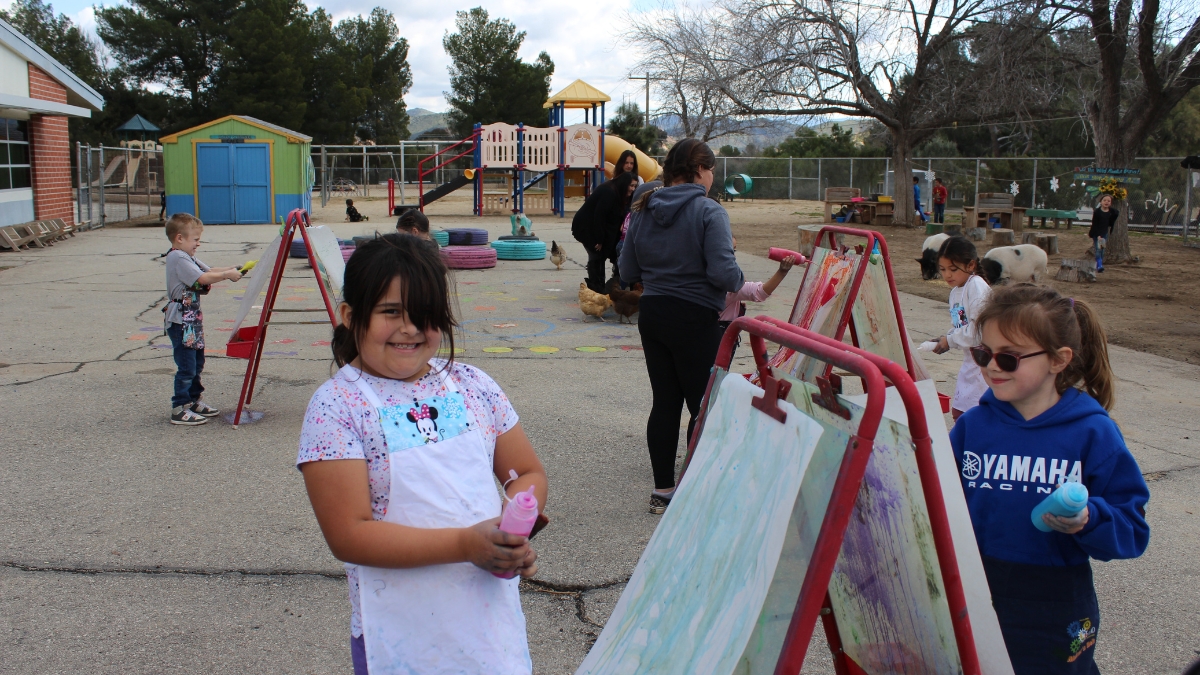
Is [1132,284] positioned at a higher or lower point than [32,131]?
lower

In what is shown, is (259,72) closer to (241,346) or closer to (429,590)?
(241,346)

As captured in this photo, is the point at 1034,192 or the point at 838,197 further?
the point at 838,197

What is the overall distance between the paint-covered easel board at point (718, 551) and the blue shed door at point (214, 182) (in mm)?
23592

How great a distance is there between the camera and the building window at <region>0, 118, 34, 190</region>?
16.8 m

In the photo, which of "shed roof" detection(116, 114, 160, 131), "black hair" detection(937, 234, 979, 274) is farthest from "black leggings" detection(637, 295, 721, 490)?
"shed roof" detection(116, 114, 160, 131)

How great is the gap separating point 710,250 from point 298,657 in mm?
2369

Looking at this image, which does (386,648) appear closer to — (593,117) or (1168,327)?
(1168,327)

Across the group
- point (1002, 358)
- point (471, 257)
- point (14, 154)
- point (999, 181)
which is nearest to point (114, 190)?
point (14, 154)

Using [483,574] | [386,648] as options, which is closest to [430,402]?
[483,574]

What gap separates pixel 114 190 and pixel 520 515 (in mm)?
40921

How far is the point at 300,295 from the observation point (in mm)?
11273

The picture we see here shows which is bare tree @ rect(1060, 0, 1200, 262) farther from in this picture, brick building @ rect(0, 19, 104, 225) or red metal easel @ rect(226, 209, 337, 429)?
brick building @ rect(0, 19, 104, 225)

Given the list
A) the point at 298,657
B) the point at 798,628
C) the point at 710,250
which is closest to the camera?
the point at 798,628

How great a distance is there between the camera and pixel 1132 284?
1418 centimetres
